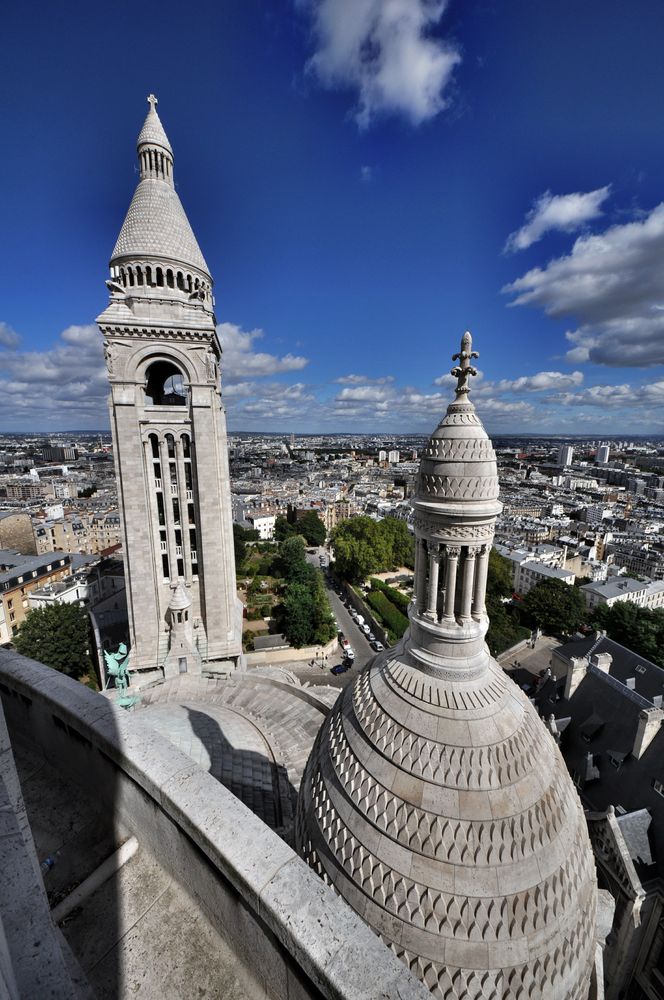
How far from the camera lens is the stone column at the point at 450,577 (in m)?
8.08

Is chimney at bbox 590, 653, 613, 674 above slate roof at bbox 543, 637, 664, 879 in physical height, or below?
above

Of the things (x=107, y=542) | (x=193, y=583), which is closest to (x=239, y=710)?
(x=193, y=583)

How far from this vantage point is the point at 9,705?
23.3ft

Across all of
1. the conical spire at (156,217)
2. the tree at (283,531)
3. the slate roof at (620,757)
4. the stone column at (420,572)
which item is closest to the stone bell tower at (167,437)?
the conical spire at (156,217)

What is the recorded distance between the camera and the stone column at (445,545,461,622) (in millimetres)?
8078

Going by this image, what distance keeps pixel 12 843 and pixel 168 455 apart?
25.9m

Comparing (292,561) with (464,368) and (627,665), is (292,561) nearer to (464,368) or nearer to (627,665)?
(627,665)

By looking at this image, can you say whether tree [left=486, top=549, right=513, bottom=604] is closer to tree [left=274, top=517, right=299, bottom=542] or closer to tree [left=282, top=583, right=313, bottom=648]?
tree [left=282, top=583, right=313, bottom=648]

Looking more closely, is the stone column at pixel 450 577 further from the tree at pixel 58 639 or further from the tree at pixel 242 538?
the tree at pixel 242 538

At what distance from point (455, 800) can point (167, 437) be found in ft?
84.2

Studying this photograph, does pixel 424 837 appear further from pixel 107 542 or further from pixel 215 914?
pixel 107 542

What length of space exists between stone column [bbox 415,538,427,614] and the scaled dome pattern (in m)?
0.03

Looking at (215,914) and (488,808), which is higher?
(215,914)

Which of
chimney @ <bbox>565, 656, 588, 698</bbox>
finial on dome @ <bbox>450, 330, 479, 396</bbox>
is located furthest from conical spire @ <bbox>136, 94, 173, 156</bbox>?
chimney @ <bbox>565, 656, 588, 698</bbox>
